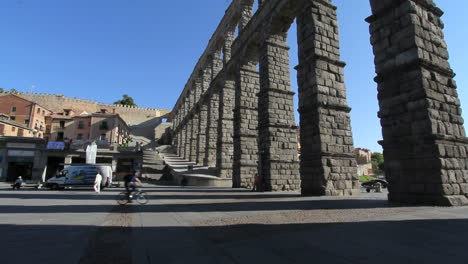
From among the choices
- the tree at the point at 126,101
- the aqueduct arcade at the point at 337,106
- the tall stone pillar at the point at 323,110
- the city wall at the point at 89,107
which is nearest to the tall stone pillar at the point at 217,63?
the aqueduct arcade at the point at 337,106

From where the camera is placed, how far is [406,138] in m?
6.22

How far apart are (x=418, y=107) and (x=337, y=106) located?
357 cm

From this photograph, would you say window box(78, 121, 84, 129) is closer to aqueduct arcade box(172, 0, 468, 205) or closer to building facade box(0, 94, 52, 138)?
building facade box(0, 94, 52, 138)

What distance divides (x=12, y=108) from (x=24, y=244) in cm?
5430

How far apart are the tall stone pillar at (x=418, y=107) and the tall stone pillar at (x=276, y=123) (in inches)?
223

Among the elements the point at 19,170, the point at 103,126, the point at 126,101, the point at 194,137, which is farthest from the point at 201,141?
the point at 126,101

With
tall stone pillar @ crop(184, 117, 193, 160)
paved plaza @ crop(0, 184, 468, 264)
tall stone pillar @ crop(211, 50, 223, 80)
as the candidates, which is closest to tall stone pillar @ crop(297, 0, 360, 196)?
paved plaza @ crop(0, 184, 468, 264)

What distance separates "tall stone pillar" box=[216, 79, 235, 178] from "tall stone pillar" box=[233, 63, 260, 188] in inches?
90.5

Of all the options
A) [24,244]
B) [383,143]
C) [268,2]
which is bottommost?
[24,244]

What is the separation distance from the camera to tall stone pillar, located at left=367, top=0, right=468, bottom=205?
5.71 meters

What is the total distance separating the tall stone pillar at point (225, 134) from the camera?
18.2 metres

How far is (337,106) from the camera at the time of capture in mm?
9562

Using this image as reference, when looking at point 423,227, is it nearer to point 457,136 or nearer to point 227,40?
point 457,136

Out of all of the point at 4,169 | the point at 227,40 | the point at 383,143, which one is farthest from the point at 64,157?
the point at 383,143
